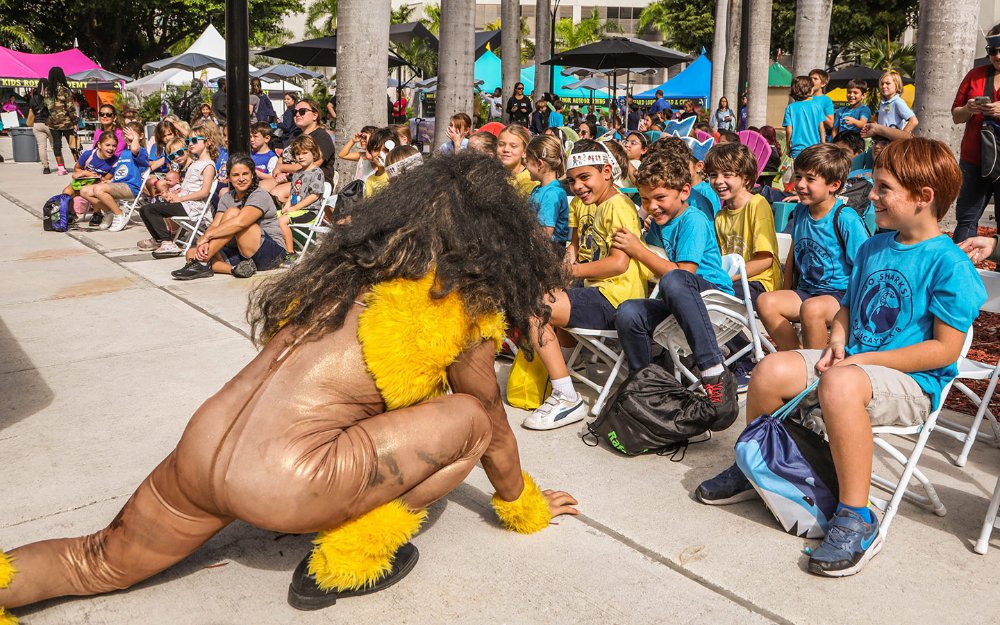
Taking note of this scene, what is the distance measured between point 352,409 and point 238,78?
8711 millimetres

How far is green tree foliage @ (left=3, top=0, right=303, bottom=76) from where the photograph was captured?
146 ft

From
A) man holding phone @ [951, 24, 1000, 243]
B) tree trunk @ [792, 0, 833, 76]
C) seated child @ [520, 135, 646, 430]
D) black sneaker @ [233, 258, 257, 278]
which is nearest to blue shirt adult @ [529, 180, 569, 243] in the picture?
seated child @ [520, 135, 646, 430]

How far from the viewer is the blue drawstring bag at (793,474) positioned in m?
3.25

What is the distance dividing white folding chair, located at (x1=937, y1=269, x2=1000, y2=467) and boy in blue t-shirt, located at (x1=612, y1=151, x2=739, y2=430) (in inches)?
39.4

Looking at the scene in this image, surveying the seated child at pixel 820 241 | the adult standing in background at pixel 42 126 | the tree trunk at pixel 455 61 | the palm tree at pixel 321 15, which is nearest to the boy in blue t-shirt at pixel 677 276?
the seated child at pixel 820 241

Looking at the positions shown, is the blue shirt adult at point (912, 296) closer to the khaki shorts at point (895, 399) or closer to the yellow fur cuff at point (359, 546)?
the khaki shorts at point (895, 399)

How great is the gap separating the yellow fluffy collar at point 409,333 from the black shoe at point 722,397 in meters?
1.83

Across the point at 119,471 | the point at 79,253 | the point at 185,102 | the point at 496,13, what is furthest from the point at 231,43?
the point at 496,13

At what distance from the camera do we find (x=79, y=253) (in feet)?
30.9

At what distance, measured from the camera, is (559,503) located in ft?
11.0

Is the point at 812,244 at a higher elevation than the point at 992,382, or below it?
higher

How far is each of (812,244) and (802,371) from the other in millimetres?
→ 1463

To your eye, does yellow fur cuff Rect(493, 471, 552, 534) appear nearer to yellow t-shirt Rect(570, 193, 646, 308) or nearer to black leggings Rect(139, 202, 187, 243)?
yellow t-shirt Rect(570, 193, 646, 308)

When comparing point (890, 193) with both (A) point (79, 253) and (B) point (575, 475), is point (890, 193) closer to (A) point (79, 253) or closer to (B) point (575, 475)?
(B) point (575, 475)
